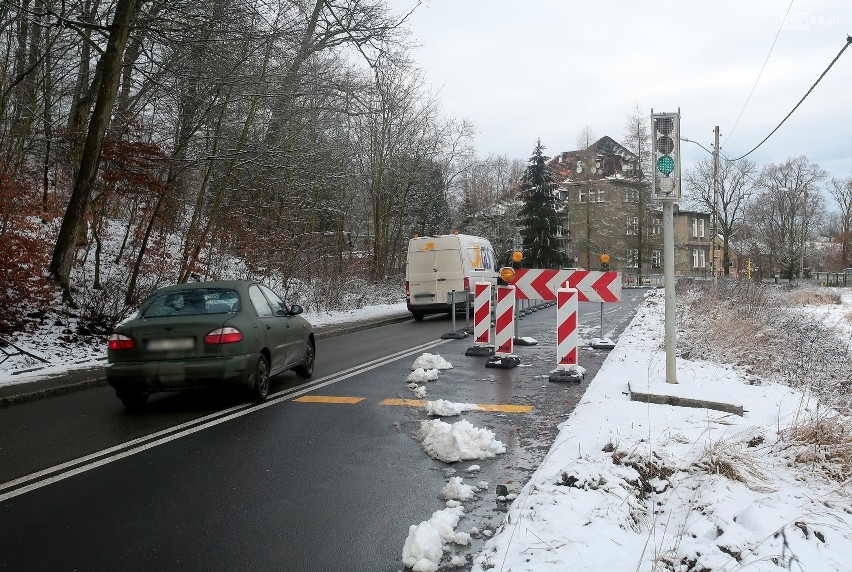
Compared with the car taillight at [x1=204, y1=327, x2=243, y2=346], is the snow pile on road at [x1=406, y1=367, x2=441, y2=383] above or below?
below

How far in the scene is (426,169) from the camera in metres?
37.3

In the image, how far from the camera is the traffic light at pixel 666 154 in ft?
25.1

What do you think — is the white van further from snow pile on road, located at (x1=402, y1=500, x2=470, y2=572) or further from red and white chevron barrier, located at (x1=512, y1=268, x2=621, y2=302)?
snow pile on road, located at (x1=402, y1=500, x2=470, y2=572)

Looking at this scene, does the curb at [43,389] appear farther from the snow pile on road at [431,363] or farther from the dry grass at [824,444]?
the dry grass at [824,444]

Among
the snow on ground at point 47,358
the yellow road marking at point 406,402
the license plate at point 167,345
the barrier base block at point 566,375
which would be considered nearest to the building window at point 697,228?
the barrier base block at point 566,375

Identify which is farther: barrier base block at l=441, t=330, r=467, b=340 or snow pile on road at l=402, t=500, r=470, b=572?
barrier base block at l=441, t=330, r=467, b=340

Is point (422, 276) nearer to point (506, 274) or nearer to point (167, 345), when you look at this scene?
point (506, 274)

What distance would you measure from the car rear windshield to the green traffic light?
529 cm

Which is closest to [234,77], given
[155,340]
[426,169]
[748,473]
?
[155,340]

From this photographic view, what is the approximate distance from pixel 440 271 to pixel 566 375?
11.0 metres

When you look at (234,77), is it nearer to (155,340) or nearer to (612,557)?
(155,340)

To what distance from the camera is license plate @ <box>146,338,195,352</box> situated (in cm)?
745

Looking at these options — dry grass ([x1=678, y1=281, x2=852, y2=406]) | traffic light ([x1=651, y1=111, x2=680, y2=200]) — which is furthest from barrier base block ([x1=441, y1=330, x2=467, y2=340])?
traffic light ([x1=651, y1=111, x2=680, y2=200])

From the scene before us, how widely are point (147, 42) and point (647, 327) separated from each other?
12.9 metres
